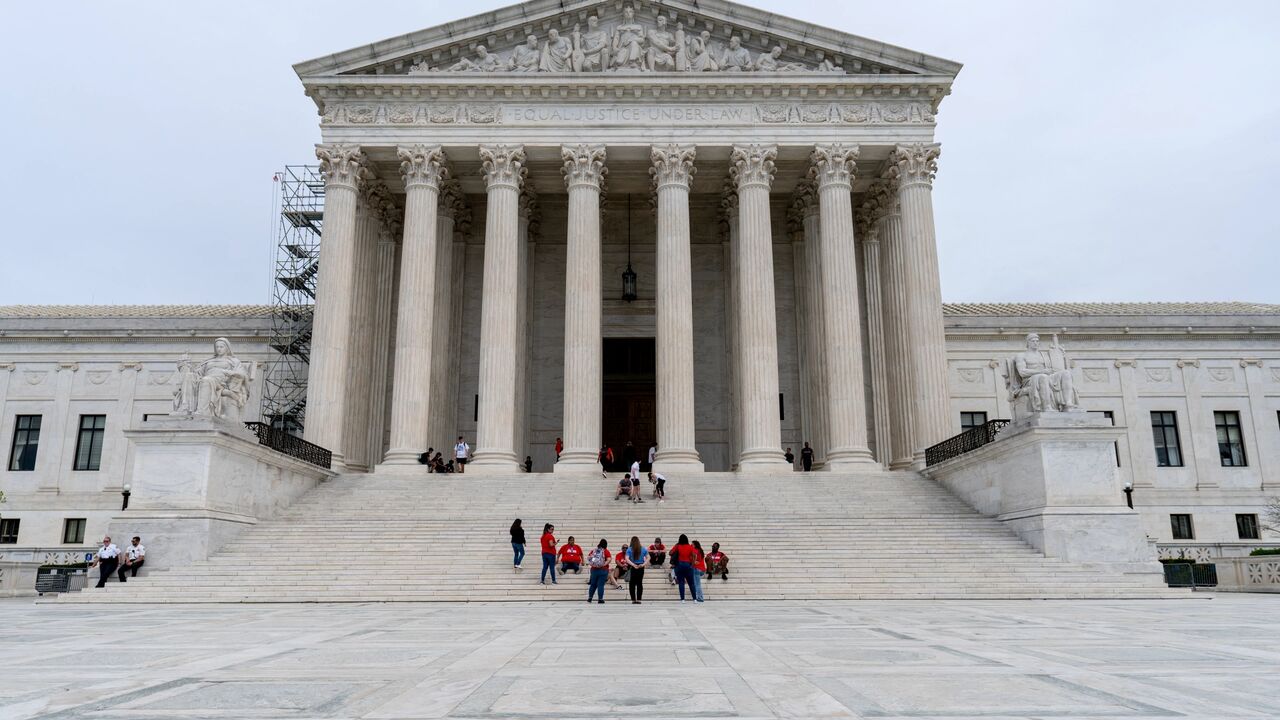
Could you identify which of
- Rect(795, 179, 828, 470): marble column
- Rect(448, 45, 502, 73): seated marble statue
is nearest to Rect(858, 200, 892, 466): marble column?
Rect(795, 179, 828, 470): marble column

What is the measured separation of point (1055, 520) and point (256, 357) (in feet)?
111

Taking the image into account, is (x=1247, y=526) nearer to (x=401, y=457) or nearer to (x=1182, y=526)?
(x=1182, y=526)

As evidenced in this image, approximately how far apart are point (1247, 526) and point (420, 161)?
3765cm

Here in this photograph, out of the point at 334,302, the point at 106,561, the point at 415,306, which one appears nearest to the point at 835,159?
the point at 415,306

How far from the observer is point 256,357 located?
133ft

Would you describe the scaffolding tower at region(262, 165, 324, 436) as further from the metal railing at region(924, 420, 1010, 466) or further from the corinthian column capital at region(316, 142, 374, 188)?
the metal railing at region(924, 420, 1010, 466)

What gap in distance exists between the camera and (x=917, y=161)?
32.6 m

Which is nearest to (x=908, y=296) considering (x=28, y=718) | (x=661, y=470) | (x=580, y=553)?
(x=661, y=470)

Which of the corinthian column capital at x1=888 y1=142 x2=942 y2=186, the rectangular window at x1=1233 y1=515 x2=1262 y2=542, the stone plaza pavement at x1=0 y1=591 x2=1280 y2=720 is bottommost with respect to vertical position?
the stone plaza pavement at x1=0 y1=591 x2=1280 y2=720

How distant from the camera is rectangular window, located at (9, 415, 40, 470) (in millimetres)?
39000

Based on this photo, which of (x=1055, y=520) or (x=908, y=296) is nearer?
(x=1055, y=520)

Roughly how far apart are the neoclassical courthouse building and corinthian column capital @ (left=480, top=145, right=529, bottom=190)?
9 cm

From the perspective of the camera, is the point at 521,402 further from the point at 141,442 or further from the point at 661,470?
the point at 141,442

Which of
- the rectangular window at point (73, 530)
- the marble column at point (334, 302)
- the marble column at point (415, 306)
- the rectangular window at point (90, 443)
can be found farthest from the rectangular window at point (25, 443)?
the marble column at point (415, 306)
